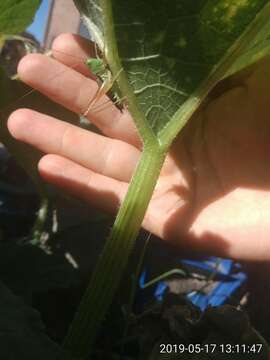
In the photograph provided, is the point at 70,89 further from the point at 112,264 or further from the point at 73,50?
the point at 112,264

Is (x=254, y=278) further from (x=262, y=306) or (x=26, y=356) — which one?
(x=26, y=356)

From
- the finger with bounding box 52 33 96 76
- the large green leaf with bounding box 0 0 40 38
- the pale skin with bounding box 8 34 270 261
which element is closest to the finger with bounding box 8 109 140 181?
the pale skin with bounding box 8 34 270 261

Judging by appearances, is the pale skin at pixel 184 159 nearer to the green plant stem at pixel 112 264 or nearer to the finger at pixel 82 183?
the finger at pixel 82 183

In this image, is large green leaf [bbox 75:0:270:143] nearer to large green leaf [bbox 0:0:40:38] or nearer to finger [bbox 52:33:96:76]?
large green leaf [bbox 0:0:40:38]

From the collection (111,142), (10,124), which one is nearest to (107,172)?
(111,142)

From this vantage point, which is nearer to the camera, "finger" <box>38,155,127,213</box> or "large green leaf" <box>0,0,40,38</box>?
"large green leaf" <box>0,0,40,38</box>

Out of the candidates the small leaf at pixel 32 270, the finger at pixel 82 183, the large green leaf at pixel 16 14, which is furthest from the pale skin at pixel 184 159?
the large green leaf at pixel 16 14

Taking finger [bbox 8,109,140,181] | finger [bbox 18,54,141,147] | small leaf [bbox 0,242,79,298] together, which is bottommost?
small leaf [bbox 0,242,79,298]
